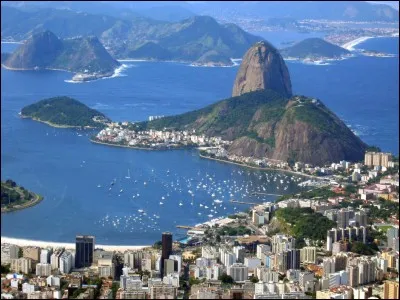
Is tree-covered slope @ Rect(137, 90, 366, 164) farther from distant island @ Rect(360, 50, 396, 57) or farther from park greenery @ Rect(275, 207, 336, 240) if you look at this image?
distant island @ Rect(360, 50, 396, 57)

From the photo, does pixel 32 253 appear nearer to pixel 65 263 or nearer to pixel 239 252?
pixel 65 263

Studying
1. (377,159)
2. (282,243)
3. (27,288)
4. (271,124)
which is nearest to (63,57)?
(271,124)

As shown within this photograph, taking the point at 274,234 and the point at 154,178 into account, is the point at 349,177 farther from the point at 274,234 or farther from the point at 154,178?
the point at 274,234

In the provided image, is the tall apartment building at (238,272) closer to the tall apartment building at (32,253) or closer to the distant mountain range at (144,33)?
the tall apartment building at (32,253)

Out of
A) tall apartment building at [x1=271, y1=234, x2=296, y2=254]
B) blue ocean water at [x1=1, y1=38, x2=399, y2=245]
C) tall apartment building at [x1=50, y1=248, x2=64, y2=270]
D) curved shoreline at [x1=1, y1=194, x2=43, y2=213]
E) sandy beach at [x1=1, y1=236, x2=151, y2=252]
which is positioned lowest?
tall apartment building at [x1=50, y1=248, x2=64, y2=270]

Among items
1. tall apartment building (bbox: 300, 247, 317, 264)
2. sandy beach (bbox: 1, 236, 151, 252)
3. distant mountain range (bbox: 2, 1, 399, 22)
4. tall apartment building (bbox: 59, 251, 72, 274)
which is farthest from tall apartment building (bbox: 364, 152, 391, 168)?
distant mountain range (bbox: 2, 1, 399, 22)

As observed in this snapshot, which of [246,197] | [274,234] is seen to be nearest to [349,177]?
[246,197]

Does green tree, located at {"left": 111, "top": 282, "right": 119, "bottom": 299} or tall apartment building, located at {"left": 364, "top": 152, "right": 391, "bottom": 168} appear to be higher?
tall apartment building, located at {"left": 364, "top": 152, "right": 391, "bottom": 168}
